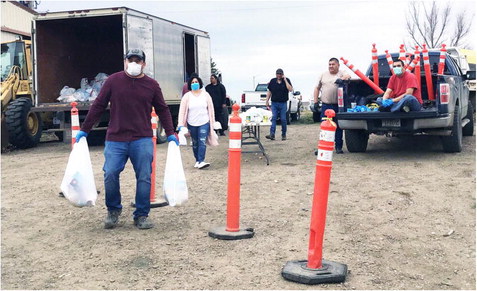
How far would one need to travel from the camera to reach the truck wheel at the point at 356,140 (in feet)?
33.9

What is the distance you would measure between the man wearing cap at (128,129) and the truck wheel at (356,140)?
17.5ft

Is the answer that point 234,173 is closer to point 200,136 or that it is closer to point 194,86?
point 200,136

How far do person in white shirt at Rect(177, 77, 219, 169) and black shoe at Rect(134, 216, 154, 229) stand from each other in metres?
3.55

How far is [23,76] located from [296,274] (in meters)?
12.2

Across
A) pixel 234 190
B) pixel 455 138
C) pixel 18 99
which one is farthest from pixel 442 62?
pixel 18 99

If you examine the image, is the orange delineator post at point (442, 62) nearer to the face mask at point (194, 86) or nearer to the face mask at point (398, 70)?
the face mask at point (398, 70)

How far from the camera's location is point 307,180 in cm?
806

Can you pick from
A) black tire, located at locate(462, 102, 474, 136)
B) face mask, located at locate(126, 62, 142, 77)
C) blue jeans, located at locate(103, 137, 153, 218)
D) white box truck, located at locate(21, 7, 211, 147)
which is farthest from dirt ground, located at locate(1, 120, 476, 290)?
white box truck, located at locate(21, 7, 211, 147)

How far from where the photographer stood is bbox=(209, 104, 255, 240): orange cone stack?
5.39 meters

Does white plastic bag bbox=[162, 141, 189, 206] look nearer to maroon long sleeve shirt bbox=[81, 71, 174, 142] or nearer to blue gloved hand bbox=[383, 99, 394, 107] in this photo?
maroon long sleeve shirt bbox=[81, 71, 174, 142]

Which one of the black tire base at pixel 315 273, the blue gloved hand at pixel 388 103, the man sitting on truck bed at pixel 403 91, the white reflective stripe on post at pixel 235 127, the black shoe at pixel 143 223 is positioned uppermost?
the man sitting on truck bed at pixel 403 91

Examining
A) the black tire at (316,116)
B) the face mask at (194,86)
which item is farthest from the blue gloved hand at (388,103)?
the black tire at (316,116)

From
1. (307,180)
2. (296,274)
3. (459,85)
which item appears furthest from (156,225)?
(459,85)

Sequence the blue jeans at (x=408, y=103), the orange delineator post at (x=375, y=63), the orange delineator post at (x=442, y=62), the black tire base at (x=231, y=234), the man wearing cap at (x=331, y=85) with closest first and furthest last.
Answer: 1. the black tire base at (x=231, y=234)
2. the blue jeans at (x=408, y=103)
3. the man wearing cap at (x=331, y=85)
4. the orange delineator post at (x=442, y=62)
5. the orange delineator post at (x=375, y=63)
